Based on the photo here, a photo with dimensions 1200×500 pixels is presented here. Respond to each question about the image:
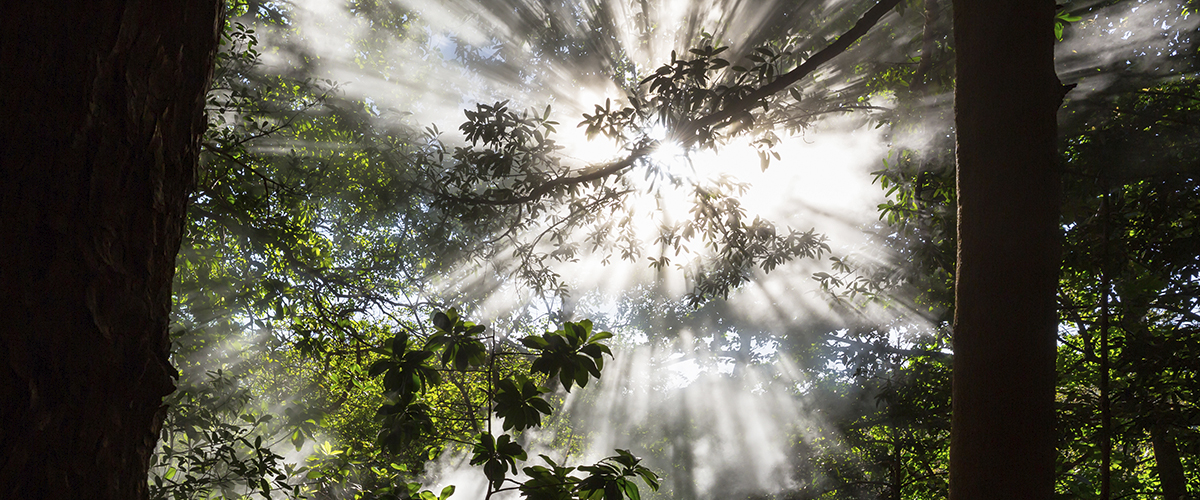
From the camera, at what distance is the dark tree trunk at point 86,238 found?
2.22 ft

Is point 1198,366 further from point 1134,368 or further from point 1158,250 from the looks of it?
point 1158,250

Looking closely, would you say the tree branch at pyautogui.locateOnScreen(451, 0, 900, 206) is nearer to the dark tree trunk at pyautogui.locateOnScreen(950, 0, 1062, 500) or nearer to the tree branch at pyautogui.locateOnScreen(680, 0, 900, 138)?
the tree branch at pyautogui.locateOnScreen(680, 0, 900, 138)

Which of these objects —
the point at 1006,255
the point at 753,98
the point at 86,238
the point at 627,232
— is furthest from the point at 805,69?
the point at 627,232

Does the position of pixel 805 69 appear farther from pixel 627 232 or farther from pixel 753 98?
pixel 627 232

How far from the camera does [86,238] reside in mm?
742

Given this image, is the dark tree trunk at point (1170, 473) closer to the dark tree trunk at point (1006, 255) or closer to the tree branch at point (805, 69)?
the dark tree trunk at point (1006, 255)

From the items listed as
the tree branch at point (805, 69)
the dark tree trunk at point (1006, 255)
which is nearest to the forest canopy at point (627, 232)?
the tree branch at point (805, 69)

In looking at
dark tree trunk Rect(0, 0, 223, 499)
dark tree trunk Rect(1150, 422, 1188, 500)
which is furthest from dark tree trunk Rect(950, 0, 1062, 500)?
dark tree trunk Rect(1150, 422, 1188, 500)

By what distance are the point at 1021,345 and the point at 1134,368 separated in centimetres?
148

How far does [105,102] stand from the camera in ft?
2.58

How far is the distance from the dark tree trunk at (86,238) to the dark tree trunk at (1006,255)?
1.89 m

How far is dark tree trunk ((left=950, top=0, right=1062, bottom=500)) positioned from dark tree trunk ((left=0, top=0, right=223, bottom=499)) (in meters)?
1.89

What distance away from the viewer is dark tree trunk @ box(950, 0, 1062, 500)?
1.40 metres

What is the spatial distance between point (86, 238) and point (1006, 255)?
2.03 m
